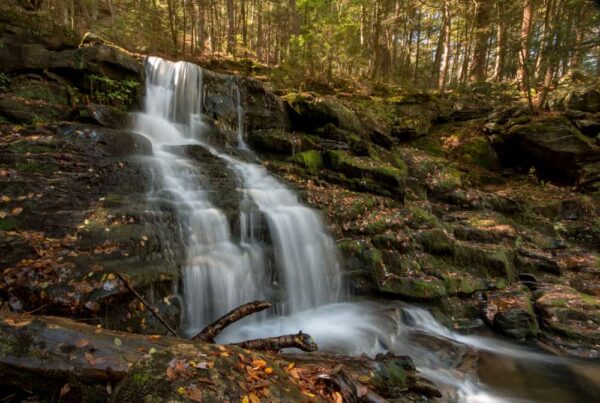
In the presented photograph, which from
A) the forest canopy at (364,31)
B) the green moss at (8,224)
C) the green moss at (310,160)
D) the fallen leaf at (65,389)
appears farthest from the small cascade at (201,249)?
the forest canopy at (364,31)

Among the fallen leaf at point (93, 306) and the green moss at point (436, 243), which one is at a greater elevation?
the fallen leaf at point (93, 306)

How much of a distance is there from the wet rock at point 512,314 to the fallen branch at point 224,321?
5.59 metres

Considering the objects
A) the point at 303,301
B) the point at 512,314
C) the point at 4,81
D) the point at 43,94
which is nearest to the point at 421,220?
the point at 512,314

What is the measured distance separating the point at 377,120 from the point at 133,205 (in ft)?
37.7

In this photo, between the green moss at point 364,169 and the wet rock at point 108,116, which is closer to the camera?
the wet rock at point 108,116

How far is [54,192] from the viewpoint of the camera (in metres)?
5.85

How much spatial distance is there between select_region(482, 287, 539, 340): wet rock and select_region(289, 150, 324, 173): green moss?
5.96 meters

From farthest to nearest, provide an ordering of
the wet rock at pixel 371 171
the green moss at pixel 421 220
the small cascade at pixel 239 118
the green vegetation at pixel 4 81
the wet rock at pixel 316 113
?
the wet rock at pixel 316 113 → the small cascade at pixel 239 118 → the wet rock at pixel 371 171 → the green moss at pixel 421 220 → the green vegetation at pixel 4 81

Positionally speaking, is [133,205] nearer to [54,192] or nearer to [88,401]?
[54,192]

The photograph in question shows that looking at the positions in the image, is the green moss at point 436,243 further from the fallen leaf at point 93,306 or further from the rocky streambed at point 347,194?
the fallen leaf at point 93,306

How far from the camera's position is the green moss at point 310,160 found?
1131cm

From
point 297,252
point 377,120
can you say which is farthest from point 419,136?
point 297,252

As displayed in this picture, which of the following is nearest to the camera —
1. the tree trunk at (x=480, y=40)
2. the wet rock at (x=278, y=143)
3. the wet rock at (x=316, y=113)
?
the wet rock at (x=278, y=143)

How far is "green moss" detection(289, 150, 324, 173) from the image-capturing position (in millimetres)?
11312
